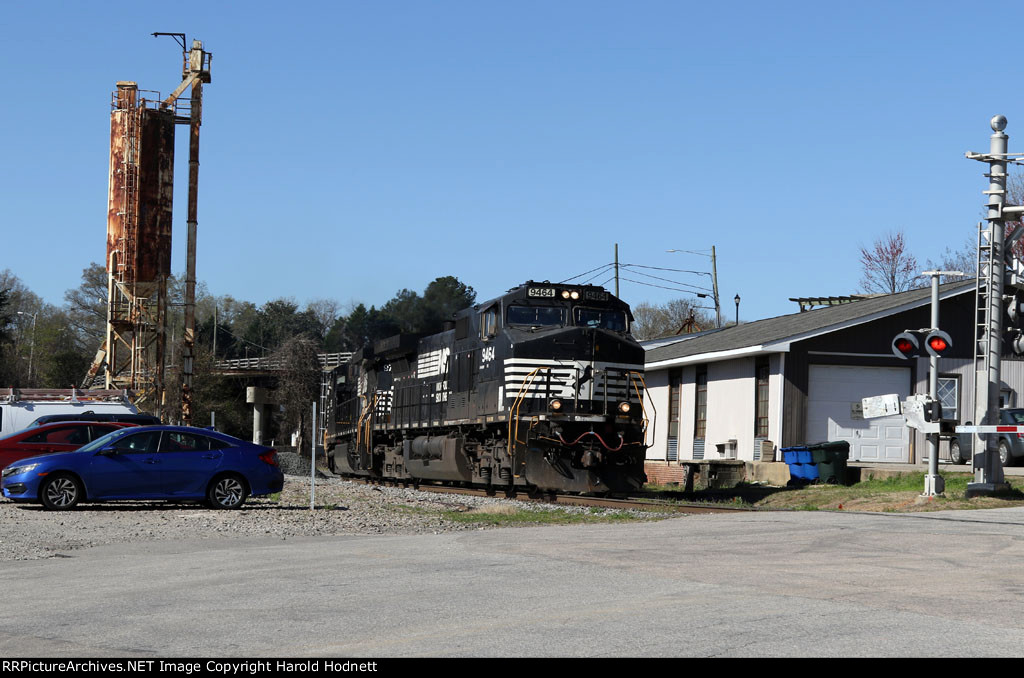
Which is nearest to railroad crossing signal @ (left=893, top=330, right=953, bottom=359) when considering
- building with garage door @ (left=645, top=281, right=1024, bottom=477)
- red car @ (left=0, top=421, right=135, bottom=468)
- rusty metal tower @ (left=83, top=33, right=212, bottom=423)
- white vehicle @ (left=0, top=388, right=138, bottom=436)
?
building with garage door @ (left=645, top=281, right=1024, bottom=477)

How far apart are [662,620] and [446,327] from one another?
19.5m

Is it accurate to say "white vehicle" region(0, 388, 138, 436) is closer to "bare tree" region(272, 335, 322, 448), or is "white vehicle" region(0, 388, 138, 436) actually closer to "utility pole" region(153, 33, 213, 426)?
"utility pole" region(153, 33, 213, 426)

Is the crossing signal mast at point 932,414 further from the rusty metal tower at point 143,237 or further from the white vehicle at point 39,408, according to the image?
the rusty metal tower at point 143,237

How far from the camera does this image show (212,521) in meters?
16.8

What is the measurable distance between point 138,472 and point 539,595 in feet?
37.3

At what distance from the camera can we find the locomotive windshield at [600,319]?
22703 millimetres

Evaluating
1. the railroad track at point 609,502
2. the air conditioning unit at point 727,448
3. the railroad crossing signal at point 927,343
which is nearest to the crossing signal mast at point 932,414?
the railroad crossing signal at point 927,343

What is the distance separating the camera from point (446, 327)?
27078mm

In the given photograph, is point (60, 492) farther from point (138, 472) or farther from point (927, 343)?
point (927, 343)

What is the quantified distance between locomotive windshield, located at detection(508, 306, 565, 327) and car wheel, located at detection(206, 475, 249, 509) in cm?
607

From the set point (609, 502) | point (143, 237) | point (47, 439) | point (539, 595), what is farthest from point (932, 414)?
point (143, 237)

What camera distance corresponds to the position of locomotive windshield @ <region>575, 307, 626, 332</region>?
22703 millimetres

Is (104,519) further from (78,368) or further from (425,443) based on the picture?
(78,368)

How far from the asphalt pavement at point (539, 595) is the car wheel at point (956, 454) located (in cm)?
1588
